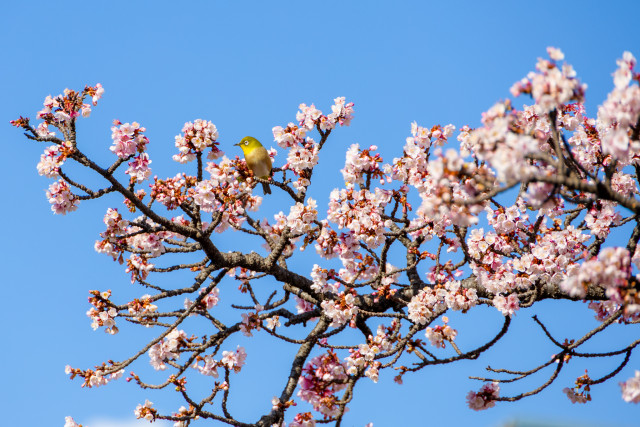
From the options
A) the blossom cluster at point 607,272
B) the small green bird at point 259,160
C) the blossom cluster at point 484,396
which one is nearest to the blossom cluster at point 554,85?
the blossom cluster at point 607,272

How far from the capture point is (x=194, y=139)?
26.6ft

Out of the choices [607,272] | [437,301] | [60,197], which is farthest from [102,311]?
[607,272]

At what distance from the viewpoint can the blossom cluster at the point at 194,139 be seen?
8.11 metres

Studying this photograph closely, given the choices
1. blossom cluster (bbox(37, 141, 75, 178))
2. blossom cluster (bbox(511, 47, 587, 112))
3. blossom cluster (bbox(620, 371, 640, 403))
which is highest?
blossom cluster (bbox(37, 141, 75, 178))

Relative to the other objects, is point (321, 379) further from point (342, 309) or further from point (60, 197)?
point (60, 197)

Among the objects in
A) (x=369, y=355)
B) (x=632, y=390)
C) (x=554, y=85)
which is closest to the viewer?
(x=554, y=85)

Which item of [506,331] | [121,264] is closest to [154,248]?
[121,264]

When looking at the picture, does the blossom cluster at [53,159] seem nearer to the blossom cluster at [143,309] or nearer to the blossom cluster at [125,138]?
the blossom cluster at [125,138]

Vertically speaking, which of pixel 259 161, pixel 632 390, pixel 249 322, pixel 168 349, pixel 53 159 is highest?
pixel 259 161

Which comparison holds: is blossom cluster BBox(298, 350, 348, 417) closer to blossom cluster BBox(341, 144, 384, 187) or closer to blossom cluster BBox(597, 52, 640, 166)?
blossom cluster BBox(341, 144, 384, 187)

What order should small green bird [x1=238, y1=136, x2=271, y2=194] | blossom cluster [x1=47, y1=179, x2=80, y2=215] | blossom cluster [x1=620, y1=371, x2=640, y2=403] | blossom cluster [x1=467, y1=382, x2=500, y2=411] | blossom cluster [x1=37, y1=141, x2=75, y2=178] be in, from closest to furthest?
blossom cluster [x1=620, y1=371, x2=640, y2=403], blossom cluster [x1=37, y1=141, x2=75, y2=178], blossom cluster [x1=47, y1=179, x2=80, y2=215], blossom cluster [x1=467, y1=382, x2=500, y2=411], small green bird [x1=238, y1=136, x2=271, y2=194]

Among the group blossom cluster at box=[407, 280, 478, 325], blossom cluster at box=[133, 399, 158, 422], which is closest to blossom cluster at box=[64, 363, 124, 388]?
blossom cluster at box=[133, 399, 158, 422]

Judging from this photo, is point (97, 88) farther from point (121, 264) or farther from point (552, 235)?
point (552, 235)

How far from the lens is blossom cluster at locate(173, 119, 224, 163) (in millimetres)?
8109
